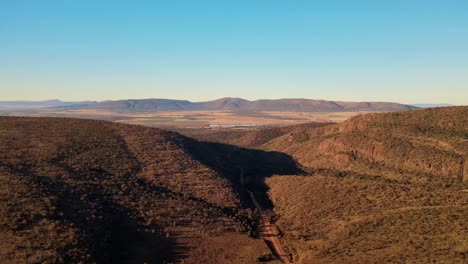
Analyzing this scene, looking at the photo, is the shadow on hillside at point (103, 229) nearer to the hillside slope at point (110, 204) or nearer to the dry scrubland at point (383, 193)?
the hillside slope at point (110, 204)

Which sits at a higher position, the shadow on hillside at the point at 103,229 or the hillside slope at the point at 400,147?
the hillside slope at the point at 400,147

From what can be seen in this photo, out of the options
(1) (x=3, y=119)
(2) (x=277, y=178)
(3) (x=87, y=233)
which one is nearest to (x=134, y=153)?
(2) (x=277, y=178)

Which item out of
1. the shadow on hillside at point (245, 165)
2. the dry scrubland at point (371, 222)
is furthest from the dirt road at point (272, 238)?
the shadow on hillside at point (245, 165)

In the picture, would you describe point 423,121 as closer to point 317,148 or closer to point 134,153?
point 317,148

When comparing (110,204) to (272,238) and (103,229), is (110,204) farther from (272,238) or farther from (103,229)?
(272,238)

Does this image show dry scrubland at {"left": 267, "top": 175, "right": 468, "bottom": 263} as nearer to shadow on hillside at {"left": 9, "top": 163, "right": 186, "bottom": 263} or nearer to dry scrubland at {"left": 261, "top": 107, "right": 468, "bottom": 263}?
dry scrubland at {"left": 261, "top": 107, "right": 468, "bottom": 263}

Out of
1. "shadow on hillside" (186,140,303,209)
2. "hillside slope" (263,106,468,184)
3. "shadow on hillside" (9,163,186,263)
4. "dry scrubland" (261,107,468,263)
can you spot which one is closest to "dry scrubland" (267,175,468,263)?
"dry scrubland" (261,107,468,263)

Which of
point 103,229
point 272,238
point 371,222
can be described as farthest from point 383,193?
point 103,229
